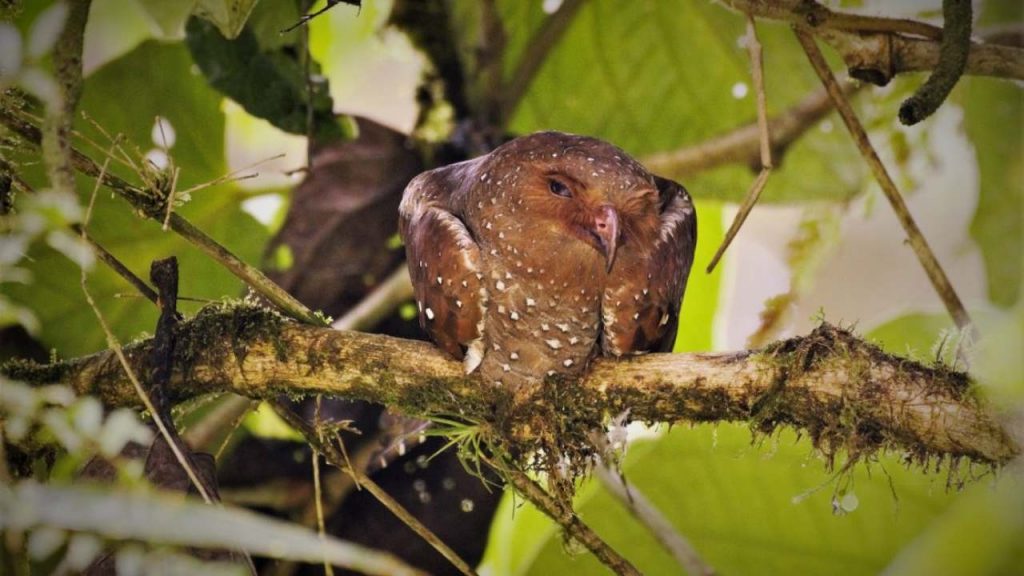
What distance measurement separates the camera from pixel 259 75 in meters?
1.82

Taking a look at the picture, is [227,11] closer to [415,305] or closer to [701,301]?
[415,305]

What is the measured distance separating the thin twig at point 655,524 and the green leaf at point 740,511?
56mm

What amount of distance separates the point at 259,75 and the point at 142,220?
0.37m

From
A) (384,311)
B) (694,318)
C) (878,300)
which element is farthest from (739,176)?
(384,311)

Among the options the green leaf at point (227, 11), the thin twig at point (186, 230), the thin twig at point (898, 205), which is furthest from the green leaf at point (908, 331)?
the green leaf at point (227, 11)

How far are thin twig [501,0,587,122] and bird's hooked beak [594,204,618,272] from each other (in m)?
0.92

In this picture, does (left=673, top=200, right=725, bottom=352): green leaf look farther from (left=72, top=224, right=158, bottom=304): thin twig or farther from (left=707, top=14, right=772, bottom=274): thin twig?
(left=72, top=224, right=158, bottom=304): thin twig

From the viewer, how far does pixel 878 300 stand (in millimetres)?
2486

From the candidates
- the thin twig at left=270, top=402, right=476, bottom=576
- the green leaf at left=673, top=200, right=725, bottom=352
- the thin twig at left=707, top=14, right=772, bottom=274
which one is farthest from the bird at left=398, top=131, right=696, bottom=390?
the green leaf at left=673, top=200, right=725, bottom=352

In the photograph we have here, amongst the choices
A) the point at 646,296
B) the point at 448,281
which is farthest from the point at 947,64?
the point at 448,281

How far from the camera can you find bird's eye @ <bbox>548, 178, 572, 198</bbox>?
134 cm

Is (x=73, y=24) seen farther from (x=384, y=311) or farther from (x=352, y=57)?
(x=352, y=57)

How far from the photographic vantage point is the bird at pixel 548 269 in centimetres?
132

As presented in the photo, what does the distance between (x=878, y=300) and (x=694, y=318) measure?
0.66 metres
